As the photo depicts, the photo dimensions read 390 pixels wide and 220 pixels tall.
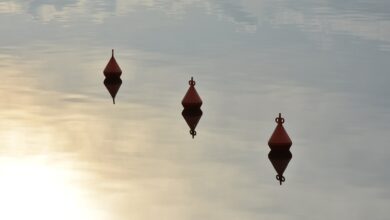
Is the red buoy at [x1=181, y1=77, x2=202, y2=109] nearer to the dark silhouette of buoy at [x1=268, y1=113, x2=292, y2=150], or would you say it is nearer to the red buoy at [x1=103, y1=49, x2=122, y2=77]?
the dark silhouette of buoy at [x1=268, y1=113, x2=292, y2=150]

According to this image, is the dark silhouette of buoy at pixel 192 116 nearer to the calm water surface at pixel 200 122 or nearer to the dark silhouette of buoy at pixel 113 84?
the calm water surface at pixel 200 122

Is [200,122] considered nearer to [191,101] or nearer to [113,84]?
[191,101]

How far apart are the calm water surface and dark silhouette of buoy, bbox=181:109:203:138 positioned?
0.62 feet

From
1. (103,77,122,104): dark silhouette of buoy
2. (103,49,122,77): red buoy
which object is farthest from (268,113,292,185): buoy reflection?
(103,49,122,77): red buoy

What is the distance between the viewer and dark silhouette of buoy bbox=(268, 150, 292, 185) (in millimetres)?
19953

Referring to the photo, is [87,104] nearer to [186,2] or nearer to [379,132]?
[379,132]

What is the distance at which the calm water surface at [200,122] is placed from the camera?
58.2 ft

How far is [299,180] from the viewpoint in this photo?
1916 cm

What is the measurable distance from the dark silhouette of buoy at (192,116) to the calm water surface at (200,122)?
19 centimetres

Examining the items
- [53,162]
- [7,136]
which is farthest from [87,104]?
[53,162]

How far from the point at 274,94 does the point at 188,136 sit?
5.46m

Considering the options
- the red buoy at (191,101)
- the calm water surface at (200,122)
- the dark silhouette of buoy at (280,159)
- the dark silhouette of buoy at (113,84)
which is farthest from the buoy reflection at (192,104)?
the dark silhouette of buoy at (280,159)

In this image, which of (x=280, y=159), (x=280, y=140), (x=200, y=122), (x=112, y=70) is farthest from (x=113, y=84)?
(x=280, y=159)

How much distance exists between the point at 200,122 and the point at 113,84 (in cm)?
588
